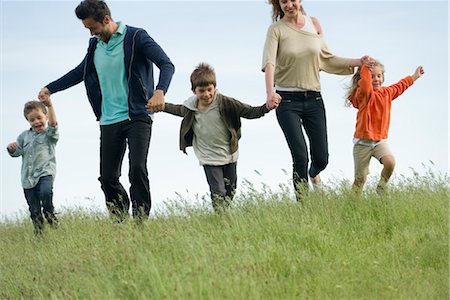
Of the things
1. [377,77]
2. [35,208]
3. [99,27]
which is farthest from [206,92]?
[35,208]

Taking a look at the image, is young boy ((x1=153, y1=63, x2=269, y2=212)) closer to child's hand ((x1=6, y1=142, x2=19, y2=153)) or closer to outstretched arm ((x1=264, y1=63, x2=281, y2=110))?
outstretched arm ((x1=264, y1=63, x2=281, y2=110))

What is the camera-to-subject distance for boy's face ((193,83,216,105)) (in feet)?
32.0

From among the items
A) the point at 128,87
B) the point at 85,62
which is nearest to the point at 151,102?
the point at 128,87

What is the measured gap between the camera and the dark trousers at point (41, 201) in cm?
1127

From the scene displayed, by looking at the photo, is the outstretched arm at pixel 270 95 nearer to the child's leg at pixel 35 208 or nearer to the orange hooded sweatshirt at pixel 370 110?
the orange hooded sweatshirt at pixel 370 110

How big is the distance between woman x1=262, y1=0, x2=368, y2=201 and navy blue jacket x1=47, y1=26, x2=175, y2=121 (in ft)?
3.90

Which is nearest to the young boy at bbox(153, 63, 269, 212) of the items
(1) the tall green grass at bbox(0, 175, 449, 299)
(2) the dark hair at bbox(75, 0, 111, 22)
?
(1) the tall green grass at bbox(0, 175, 449, 299)

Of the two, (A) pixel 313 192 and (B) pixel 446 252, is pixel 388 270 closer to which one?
(B) pixel 446 252

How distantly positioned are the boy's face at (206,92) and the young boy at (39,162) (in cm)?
242

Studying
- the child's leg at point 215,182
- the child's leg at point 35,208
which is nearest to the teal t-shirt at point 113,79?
the child's leg at point 215,182

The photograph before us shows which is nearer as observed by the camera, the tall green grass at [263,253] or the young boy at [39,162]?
the tall green grass at [263,253]

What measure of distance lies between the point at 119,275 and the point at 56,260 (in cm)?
203

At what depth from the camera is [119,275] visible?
24.0 ft

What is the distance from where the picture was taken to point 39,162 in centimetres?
1134
